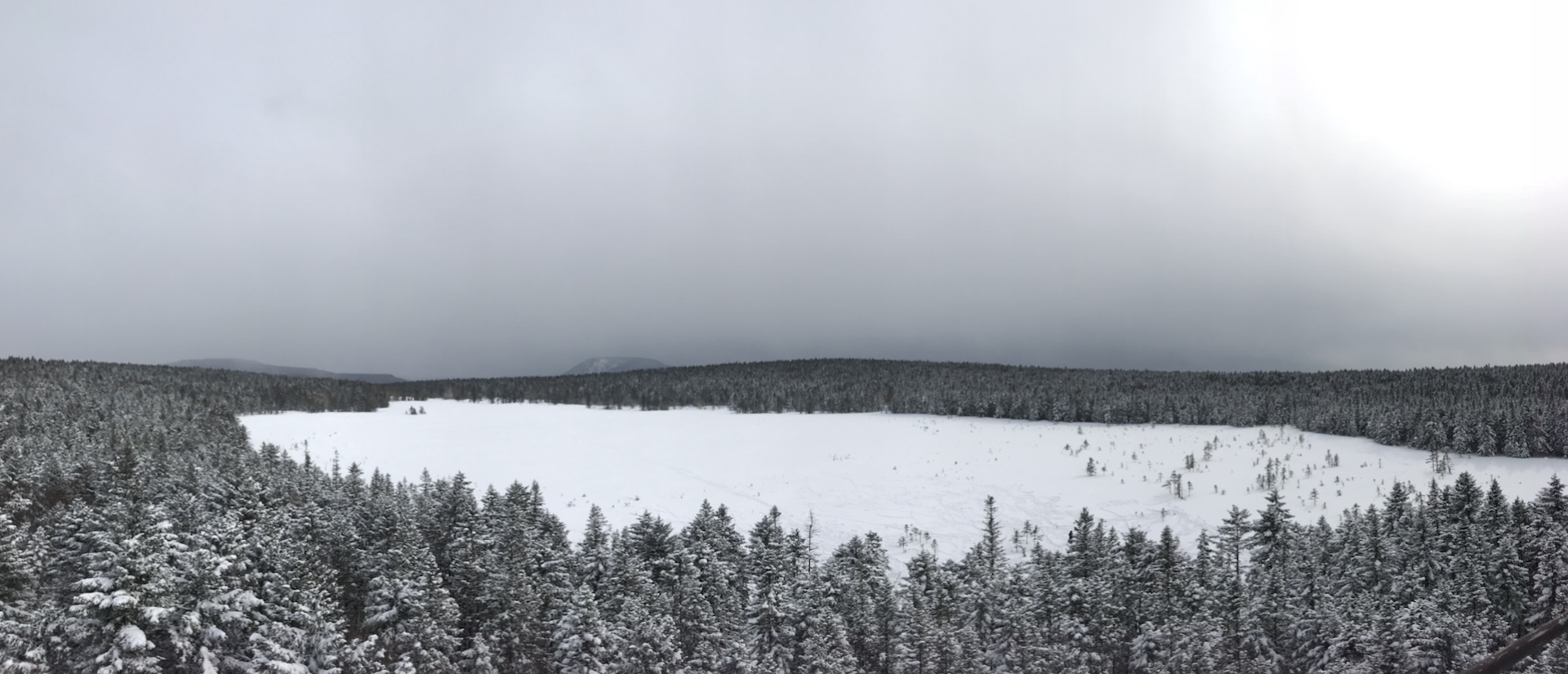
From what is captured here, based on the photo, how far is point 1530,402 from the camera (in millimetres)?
74500

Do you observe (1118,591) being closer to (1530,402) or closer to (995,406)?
(1530,402)

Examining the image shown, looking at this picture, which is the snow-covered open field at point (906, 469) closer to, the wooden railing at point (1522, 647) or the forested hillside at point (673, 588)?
the forested hillside at point (673, 588)

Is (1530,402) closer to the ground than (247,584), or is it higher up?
higher up

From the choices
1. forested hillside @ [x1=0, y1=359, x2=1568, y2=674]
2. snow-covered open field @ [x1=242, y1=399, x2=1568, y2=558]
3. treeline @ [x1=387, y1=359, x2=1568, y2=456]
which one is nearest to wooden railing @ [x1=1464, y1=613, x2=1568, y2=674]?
forested hillside @ [x1=0, y1=359, x2=1568, y2=674]

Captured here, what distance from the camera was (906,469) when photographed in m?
71.9

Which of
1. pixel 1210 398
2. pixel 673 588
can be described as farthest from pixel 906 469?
pixel 1210 398

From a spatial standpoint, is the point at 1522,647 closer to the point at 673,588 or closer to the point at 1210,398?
the point at 673,588

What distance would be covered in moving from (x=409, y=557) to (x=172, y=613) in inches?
400

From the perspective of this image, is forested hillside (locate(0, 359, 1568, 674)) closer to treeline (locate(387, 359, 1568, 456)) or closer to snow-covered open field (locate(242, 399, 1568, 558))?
snow-covered open field (locate(242, 399, 1568, 558))

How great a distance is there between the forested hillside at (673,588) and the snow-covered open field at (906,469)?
13.7 ft

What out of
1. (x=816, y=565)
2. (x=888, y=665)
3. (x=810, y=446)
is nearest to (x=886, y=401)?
(x=810, y=446)

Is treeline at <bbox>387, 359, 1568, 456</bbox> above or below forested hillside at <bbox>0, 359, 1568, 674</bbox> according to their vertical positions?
above

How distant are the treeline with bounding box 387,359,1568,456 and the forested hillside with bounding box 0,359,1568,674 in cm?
2186

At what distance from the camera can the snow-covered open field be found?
54.8 meters
